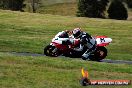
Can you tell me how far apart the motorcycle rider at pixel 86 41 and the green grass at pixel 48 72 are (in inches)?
133

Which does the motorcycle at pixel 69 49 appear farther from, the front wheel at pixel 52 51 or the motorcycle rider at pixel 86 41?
the motorcycle rider at pixel 86 41

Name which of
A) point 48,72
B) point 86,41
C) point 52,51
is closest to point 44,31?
point 52,51

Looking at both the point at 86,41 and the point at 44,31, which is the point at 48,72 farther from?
the point at 44,31

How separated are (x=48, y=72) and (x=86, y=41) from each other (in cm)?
671

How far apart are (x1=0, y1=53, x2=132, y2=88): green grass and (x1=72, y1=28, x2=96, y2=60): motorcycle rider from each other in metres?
3.37

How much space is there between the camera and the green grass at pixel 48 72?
16250 millimetres

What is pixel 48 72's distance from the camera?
18109 millimetres

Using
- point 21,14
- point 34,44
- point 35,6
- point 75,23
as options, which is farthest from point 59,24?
point 35,6

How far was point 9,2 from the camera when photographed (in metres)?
92.5

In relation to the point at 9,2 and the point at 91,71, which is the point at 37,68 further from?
the point at 9,2

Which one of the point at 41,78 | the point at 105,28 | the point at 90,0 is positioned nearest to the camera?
the point at 41,78

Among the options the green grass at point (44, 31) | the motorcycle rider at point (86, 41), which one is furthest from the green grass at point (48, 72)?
the green grass at point (44, 31)

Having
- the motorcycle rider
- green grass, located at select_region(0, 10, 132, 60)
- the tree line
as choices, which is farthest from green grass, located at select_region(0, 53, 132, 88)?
the tree line

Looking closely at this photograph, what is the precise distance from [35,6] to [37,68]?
88116mm
